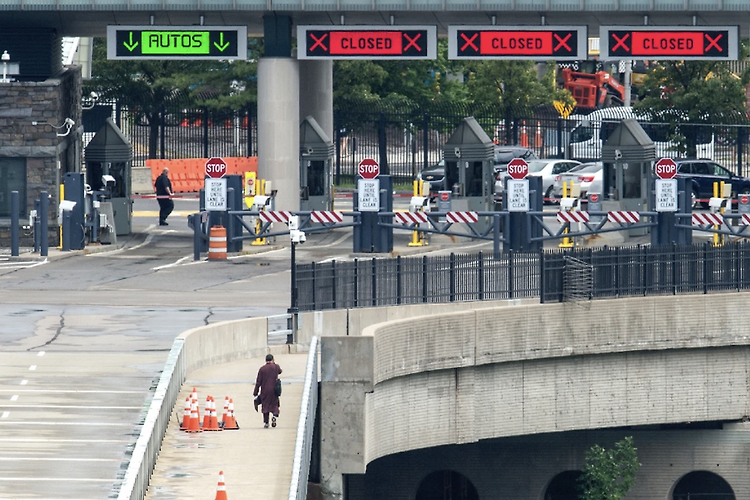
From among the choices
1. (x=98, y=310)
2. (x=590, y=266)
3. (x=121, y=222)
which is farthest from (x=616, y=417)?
(x=121, y=222)

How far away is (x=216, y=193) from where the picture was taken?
38.9 m

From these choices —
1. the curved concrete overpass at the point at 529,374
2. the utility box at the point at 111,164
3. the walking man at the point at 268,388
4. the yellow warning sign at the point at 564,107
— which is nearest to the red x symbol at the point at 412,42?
the utility box at the point at 111,164

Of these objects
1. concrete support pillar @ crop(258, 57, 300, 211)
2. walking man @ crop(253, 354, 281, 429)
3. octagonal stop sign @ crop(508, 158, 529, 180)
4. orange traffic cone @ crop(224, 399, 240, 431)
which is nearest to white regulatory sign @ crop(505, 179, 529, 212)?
octagonal stop sign @ crop(508, 158, 529, 180)

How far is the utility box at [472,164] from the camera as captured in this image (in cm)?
4359

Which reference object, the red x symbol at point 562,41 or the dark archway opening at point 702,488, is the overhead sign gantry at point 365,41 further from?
the dark archway opening at point 702,488

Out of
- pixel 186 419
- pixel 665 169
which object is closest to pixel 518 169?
pixel 665 169

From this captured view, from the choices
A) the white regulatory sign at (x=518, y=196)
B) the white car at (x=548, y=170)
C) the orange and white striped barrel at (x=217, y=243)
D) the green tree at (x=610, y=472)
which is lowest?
the green tree at (x=610, y=472)

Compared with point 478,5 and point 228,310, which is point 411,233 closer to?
point 478,5

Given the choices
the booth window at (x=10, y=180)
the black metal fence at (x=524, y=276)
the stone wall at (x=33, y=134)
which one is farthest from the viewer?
the booth window at (x=10, y=180)

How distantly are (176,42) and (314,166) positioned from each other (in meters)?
5.71

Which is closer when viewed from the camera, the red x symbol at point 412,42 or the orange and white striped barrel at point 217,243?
the orange and white striped barrel at point 217,243

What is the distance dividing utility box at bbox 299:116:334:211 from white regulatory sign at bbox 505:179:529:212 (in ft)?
25.2

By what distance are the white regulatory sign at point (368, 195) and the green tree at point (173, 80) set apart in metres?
26.2

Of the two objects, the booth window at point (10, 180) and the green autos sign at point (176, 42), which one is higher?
the green autos sign at point (176, 42)
